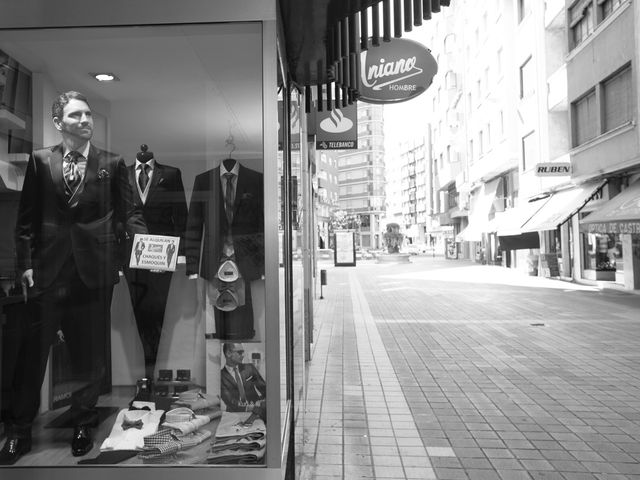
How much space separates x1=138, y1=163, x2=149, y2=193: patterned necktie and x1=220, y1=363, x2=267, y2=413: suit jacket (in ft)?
4.13

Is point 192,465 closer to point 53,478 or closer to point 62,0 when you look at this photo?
point 53,478

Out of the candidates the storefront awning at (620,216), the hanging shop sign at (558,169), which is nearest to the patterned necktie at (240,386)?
the storefront awning at (620,216)

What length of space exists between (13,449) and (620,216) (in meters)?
13.7

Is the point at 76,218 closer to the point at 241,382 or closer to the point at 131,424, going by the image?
the point at 131,424

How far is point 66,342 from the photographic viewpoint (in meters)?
3.36

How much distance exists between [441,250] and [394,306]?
2615 inches

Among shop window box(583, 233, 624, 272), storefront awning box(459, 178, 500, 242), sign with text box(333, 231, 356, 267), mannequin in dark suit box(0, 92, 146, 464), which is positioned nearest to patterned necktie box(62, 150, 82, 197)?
mannequin in dark suit box(0, 92, 146, 464)

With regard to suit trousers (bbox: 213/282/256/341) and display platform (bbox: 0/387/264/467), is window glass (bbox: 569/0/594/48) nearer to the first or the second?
suit trousers (bbox: 213/282/256/341)

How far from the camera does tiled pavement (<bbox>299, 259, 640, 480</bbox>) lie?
13.1 feet

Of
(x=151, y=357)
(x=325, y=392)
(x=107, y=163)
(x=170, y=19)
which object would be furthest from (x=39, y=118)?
(x=325, y=392)

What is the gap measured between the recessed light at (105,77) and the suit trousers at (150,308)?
125 centimetres

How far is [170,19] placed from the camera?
2627mm

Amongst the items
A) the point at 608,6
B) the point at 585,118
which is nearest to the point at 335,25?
the point at 608,6

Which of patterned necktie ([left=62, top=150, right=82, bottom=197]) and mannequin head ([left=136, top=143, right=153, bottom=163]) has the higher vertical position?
mannequin head ([left=136, top=143, right=153, bottom=163])
